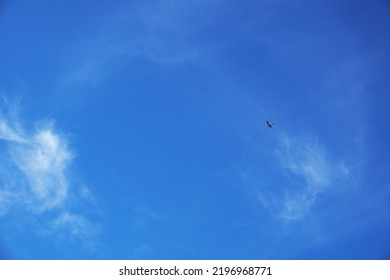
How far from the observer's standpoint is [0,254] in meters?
Answer: 67.9

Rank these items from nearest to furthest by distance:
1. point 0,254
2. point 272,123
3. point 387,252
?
point 0,254, point 387,252, point 272,123
